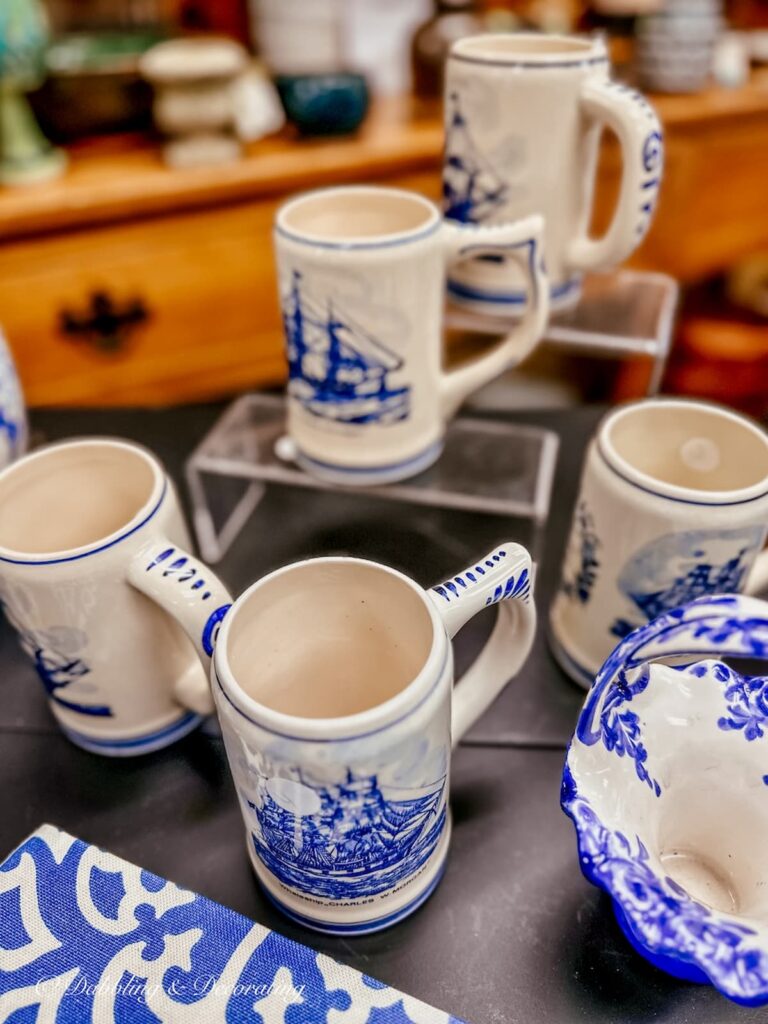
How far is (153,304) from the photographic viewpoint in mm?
1102

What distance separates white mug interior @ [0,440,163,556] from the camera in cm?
48

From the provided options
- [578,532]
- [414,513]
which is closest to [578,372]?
[414,513]

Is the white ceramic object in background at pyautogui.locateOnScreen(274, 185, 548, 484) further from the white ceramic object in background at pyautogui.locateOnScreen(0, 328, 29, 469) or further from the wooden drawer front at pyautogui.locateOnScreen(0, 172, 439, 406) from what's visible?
the wooden drawer front at pyautogui.locateOnScreen(0, 172, 439, 406)

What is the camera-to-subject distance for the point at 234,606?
37 cm

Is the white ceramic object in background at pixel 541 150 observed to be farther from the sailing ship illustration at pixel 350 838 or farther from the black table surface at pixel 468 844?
the sailing ship illustration at pixel 350 838

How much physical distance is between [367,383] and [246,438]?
0.66ft

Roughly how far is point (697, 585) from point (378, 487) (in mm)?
248

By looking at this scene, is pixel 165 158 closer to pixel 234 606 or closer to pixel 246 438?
pixel 246 438

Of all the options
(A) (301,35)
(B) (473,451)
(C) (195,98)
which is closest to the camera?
(B) (473,451)

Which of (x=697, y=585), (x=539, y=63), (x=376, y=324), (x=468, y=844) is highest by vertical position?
(x=539, y=63)

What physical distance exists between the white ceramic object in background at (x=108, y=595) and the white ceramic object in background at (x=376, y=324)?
0.38 feet

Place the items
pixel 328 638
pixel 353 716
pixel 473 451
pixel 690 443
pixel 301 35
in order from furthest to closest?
pixel 301 35, pixel 473 451, pixel 690 443, pixel 328 638, pixel 353 716

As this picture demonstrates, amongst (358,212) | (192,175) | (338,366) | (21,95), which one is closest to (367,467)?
(338,366)

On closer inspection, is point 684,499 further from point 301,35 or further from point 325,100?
point 301,35
